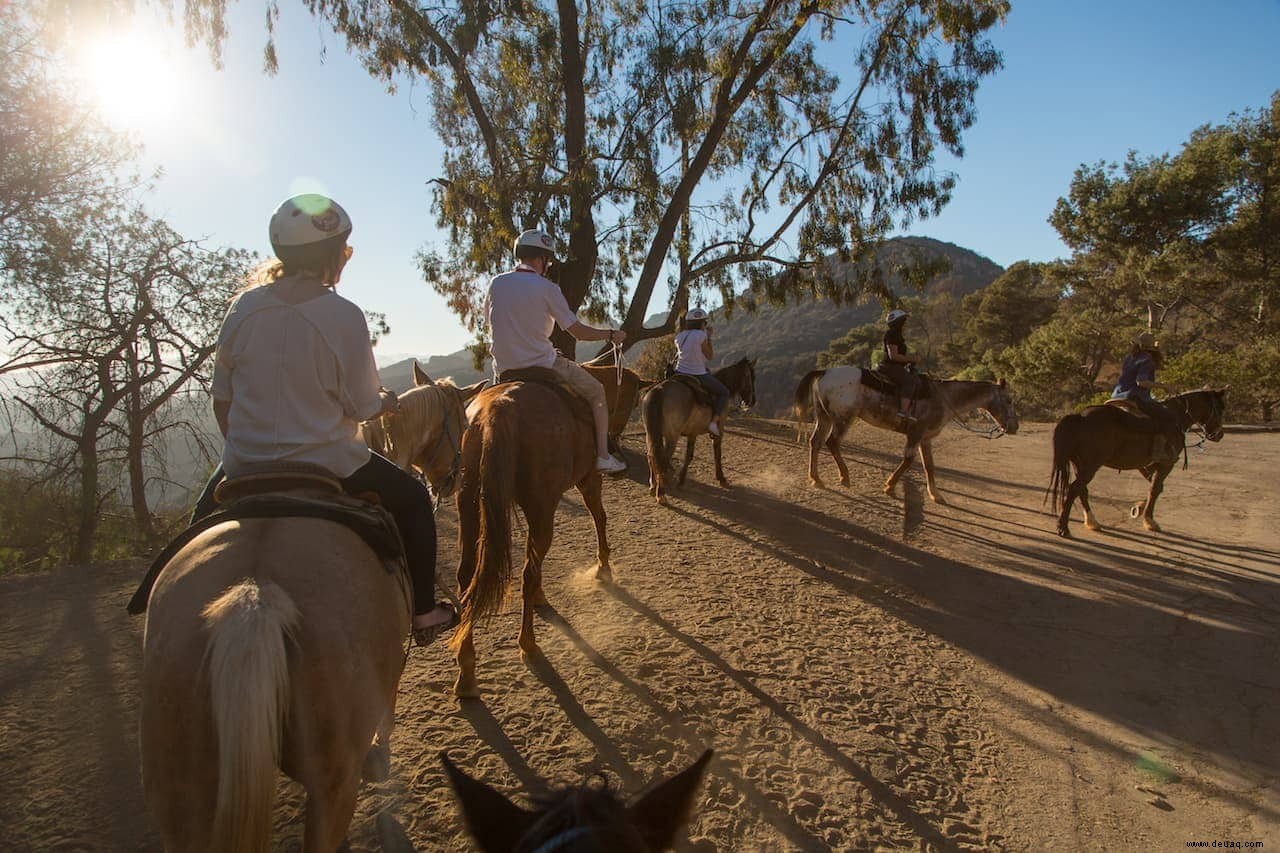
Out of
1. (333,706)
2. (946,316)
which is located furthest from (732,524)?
(946,316)

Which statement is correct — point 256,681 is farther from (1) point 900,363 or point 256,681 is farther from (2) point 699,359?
(1) point 900,363

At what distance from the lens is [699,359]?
31.6ft

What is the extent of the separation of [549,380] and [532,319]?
0.50 metres

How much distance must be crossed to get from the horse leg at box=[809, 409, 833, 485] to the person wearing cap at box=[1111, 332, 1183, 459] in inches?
148

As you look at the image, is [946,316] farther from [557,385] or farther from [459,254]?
[557,385]

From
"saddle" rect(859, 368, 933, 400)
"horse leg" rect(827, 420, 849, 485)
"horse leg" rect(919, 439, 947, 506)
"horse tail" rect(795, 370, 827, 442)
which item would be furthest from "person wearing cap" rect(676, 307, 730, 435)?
"horse leg" rect(919, 439, 947, 506)

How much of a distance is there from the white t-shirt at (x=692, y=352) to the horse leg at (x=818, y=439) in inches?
83.7

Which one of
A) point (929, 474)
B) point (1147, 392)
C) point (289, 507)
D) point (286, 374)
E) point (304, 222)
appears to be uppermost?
point (304, 222)

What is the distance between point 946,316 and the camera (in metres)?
55.0

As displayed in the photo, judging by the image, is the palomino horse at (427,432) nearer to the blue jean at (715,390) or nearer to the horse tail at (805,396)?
the blue jean at (715,390)

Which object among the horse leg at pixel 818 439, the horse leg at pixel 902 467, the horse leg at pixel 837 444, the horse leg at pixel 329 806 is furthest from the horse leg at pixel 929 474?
the horse leg at pixel 329 806

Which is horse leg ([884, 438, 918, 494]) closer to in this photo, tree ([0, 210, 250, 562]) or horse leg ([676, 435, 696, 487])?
horse leg ([676, 435, 696, 487])

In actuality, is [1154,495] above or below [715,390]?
below

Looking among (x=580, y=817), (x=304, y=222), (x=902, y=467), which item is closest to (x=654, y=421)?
(x=902, y=467)
